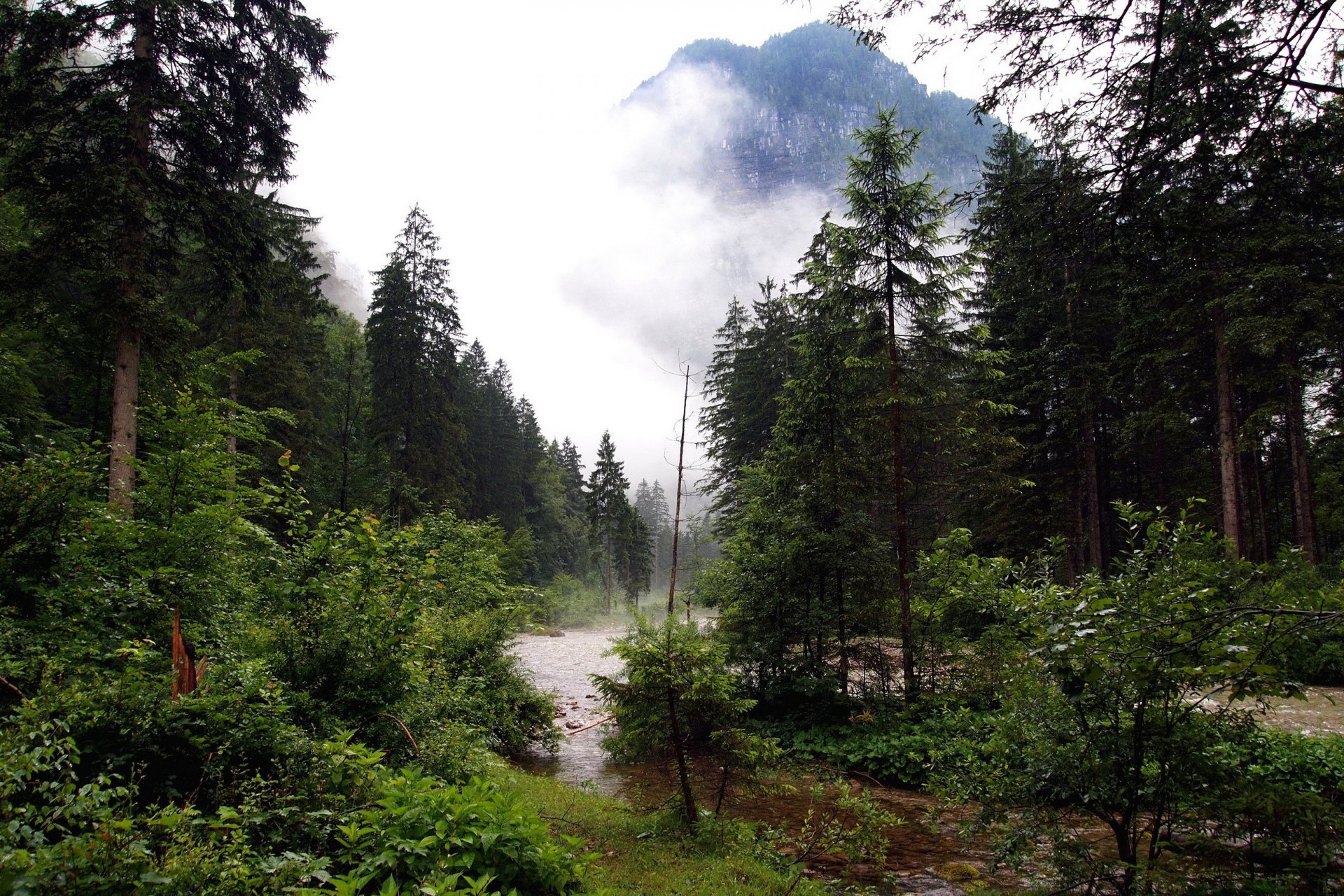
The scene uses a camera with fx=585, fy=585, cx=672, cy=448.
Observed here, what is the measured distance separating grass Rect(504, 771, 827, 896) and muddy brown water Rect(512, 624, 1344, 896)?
0.88m

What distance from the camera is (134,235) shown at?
31.5 ft

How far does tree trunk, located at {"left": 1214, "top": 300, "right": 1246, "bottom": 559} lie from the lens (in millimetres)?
14398

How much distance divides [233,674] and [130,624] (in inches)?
70.4

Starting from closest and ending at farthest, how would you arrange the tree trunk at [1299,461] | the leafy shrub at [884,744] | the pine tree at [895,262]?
the leafy shrub at [884,744], the pine tree at [895,262], the tree trunk at [1299,461]

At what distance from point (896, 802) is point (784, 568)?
14.9 feet

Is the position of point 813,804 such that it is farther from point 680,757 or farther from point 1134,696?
point 1134,696

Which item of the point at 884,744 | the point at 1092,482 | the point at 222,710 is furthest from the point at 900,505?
the point at 222,710

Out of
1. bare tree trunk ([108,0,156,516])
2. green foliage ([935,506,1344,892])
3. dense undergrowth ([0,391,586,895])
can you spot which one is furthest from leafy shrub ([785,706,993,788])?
bare tree trunk ([108,0,156,516])

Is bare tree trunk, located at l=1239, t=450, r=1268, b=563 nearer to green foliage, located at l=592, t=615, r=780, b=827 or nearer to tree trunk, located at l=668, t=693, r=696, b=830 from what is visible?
green foliage, located at l=592, t=615, r=780, b=827

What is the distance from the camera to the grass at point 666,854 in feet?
16.9

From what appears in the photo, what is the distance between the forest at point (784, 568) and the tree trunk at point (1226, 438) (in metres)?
0.12

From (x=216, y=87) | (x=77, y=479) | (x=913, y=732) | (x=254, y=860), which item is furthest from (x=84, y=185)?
(x=913, y=732)

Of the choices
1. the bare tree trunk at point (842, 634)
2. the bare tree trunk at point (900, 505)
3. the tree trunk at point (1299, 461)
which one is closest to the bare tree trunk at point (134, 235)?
the bare tree trunk at point (842, 634)

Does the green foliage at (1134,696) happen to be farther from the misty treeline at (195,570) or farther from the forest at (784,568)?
the misty treeline at (195,570)
